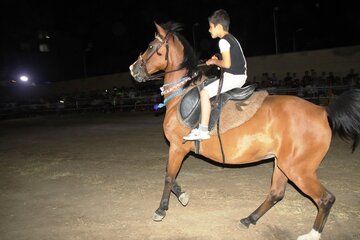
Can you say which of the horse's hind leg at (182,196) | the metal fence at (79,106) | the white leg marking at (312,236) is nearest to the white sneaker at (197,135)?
the horse's hind leg at (182,196)

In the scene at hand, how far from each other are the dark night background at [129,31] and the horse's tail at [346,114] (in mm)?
30966

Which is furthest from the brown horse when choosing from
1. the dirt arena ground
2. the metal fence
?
the metal fence

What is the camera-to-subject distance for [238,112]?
419 centimetres

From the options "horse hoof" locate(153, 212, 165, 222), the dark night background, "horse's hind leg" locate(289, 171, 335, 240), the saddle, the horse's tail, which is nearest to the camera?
"horse's hind leg" locate(289, 171, 335, 240)

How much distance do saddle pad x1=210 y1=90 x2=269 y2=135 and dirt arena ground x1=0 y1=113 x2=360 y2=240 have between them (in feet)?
4.66

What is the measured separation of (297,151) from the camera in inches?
149

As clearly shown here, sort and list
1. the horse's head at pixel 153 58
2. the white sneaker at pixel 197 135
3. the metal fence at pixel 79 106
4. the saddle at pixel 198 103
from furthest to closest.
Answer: the metal fence at pixel 79 106 < the horse's head at pixel 153 58 < the saddle at pixel 198 103 < the white sneaker at pixel 197 135

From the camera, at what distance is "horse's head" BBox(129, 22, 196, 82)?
476cm

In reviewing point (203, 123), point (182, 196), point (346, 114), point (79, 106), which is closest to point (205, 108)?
point (203, 123)

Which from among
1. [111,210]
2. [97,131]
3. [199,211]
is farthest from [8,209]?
[97,131]

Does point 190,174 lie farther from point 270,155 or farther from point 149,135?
point 149,135

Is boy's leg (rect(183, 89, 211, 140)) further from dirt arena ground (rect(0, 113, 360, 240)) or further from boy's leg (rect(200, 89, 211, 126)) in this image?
dirt arena ground (rect(0, 113, 360, 240))

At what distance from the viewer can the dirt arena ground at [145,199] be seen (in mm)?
4180

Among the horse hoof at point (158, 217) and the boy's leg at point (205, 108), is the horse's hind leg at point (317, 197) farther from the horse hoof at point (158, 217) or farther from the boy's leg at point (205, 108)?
the horse hoof at point (158, 217)
